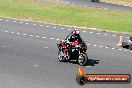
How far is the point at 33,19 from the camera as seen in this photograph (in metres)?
39.7

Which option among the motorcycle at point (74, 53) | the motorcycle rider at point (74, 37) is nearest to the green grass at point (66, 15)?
the motorcycle at point (74, 53)

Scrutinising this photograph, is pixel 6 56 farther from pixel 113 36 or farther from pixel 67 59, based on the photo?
pixel 113 36

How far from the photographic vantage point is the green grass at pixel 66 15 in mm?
38906

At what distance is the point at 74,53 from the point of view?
21.0m

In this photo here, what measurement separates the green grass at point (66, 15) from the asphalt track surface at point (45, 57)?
3482 mm

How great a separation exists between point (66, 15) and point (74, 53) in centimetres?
2253

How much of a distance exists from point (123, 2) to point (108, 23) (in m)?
26.4

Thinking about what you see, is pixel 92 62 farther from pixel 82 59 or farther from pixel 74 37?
pixel 74 37

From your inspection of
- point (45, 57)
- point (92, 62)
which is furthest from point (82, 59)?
Answer: point (45, 57)

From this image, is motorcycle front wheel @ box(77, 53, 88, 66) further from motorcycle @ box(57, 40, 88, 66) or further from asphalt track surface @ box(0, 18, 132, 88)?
asphalt track surface @ box(0, 18, 132, 88)

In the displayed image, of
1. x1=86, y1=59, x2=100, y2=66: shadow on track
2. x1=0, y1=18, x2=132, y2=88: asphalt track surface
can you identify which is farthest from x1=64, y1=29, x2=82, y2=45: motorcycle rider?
x1=86, y1=59, x2=100, y2=66: shadow on track

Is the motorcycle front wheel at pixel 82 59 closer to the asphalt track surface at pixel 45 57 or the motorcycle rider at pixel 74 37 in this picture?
the asphalt track surface at pixel 45 57

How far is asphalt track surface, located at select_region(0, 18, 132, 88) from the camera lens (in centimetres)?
1686

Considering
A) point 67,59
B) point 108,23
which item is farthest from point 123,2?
point 67,59
